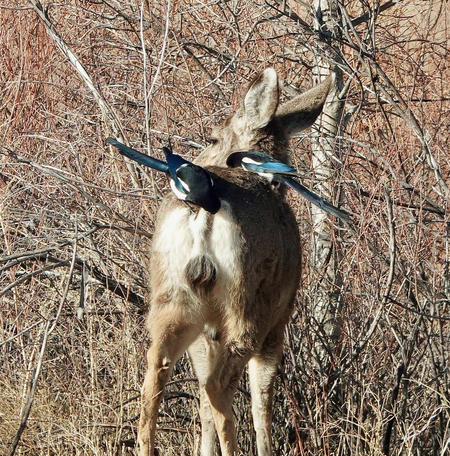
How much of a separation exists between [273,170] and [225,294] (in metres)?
0.69

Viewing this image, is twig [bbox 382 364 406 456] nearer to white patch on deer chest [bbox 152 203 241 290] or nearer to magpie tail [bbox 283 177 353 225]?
magpie tail [bbox 283 177 353 225]

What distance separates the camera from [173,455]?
15.9 ft

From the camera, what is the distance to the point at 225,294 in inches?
154

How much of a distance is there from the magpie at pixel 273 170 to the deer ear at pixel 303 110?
603mm

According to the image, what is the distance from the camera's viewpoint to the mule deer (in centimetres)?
382

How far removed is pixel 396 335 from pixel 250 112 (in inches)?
61.3

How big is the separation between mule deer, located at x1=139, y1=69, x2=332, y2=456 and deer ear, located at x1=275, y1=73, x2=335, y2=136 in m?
0.80

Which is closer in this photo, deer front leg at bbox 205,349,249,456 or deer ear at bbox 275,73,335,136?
deer front leg at bbox 205,349,249,456

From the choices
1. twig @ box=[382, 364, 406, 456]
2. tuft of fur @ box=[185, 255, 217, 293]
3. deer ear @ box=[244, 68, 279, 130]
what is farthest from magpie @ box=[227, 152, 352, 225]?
twig @ box=[382, 364, 406, 456]

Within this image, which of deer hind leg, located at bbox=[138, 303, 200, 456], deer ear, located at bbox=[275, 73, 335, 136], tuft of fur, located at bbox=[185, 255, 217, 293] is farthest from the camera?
deer ear, located at bbox=[275, 73, 335, 136]

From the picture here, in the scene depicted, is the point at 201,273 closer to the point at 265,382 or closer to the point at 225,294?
the point at 225,294

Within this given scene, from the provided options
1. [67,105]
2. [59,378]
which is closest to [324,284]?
[59,378]

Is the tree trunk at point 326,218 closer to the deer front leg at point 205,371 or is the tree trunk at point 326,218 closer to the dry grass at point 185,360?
the dry grass at point 185,360

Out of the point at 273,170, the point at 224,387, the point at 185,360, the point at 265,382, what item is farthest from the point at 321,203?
the point at 185,360
